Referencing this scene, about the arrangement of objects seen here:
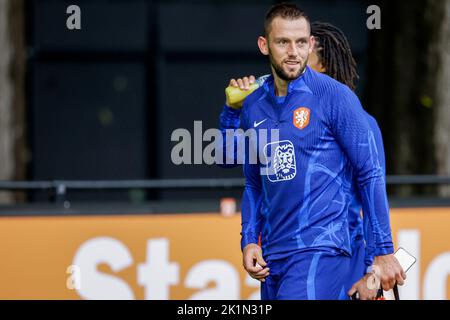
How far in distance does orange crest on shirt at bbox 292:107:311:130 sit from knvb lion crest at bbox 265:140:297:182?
10cm

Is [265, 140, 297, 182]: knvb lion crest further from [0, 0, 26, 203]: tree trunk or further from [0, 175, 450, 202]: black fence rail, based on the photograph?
[0, 0, 26, 203]: tree trunk

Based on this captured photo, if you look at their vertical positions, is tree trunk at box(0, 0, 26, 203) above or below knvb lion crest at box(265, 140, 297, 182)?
above

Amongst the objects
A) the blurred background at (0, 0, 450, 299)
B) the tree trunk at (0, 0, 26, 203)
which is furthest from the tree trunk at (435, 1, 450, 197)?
the tree trunk at (0, 0, 26, 203)

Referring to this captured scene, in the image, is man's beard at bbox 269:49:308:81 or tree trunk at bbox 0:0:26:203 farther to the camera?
tree trunk at bbox 0:0:26:203

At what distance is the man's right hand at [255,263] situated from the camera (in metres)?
5.14

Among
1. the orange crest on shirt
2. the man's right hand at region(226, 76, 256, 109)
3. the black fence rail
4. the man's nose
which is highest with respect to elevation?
the man's nose

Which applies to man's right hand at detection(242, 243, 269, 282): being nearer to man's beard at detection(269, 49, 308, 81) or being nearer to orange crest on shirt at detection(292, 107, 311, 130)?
orange crest on shirt at detection(292, 107, 311, 130)

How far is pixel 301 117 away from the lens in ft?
16.5

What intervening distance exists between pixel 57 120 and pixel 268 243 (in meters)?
7.17

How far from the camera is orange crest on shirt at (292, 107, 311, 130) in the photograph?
5020 millimetres

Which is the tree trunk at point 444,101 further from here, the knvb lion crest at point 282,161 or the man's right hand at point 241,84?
the knvb lion crest at point 282,161

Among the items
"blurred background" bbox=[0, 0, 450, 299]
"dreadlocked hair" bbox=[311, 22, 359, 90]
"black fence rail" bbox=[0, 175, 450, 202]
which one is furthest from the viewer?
"blurred background" bbox=[0, 0, 450, 299]

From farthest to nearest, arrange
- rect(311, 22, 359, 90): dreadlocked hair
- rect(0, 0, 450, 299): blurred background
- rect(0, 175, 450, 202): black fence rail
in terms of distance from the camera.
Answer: rect(0, 0, 450, 299): blurred background, rect(0, 175, 450, 202): black fence rail, rect(311, 22, 359, 90): dreadlocked hair
